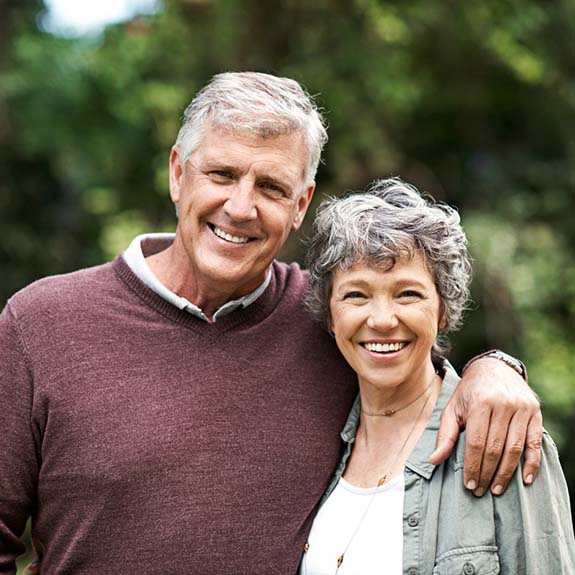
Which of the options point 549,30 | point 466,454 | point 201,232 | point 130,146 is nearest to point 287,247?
point 130,146

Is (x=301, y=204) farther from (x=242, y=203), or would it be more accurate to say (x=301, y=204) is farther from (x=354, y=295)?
(x=354, y=295)

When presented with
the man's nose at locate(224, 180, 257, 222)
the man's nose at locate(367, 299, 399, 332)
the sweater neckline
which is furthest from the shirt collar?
the man's nose at locate(224, 180, 257, 222)

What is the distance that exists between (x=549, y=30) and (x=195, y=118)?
4080 millimetres

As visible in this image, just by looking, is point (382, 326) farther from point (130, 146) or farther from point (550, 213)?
point (130, 146)

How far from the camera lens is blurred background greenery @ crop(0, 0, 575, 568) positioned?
204 inches

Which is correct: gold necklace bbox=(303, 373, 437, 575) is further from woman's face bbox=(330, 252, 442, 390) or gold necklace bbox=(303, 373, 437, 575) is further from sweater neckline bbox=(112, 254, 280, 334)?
sweater neckline bbox=(112, 254, 280, 334)

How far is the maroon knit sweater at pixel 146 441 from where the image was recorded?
208cm

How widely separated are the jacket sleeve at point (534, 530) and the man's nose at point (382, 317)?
449 millimetres

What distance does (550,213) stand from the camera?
5.70 metres

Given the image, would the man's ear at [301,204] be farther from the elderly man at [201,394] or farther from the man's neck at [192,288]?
the man's neck at [192,288]

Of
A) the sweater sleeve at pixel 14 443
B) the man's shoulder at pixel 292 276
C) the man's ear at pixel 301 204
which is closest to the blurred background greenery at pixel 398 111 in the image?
the man's shoulder at pixel 292 276

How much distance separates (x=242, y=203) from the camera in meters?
2.22

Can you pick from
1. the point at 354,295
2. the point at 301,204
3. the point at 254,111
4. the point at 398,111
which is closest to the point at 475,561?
the point at 354,295

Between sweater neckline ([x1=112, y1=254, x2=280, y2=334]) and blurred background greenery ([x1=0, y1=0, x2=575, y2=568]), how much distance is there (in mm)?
2392
